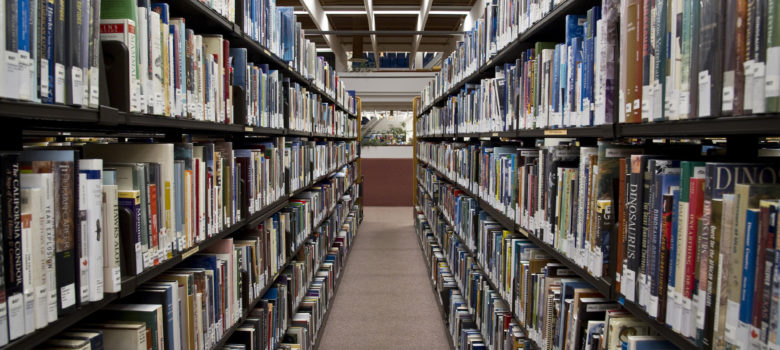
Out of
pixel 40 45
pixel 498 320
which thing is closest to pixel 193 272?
pixel 40 45

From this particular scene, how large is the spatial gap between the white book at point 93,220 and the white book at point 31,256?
115 millimetres

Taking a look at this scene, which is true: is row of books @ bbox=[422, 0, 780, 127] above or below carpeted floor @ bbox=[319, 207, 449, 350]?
above

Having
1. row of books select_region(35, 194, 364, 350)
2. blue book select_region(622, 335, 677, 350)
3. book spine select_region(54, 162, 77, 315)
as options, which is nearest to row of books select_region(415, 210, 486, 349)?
row of books select_region(35, 194, 364, 350)

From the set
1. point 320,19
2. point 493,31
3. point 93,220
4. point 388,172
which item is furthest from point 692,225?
point 388,172

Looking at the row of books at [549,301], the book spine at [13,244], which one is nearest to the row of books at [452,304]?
the row of books at [549,301]

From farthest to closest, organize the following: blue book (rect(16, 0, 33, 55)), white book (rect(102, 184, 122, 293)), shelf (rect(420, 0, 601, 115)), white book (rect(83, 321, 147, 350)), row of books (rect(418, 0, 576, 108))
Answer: row of books (rect(418, 0, 576, 108)) < shelf (rect(420, 0, 601, 115)) < white book (rect(83, 321, 147, 350)) < white book (rect(102, 184, 122, 293)) < blue book (rect(16, 0, 33, 55))

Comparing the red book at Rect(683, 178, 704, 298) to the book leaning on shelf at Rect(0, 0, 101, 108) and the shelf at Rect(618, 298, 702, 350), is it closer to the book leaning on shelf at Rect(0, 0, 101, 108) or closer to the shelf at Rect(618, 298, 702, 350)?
the shelf at Rect(618, 298, 702, 350)

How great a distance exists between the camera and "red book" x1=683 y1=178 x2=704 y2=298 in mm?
934

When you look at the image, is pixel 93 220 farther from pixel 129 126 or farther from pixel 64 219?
pixel 129 126

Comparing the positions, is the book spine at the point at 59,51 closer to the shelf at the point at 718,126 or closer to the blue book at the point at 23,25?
the blue book at the point at 23,25

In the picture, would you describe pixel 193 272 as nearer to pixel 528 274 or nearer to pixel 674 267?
pixel 528 274

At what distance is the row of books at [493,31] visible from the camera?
1989 mm

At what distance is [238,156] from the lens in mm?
2170

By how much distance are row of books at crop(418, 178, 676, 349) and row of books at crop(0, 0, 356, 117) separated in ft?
4.22
